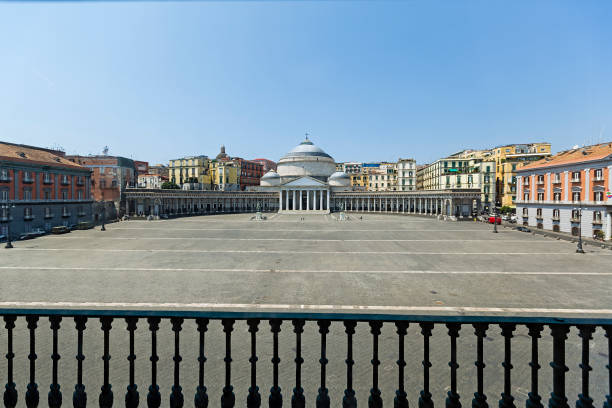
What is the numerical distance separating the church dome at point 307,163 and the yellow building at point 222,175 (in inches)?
769

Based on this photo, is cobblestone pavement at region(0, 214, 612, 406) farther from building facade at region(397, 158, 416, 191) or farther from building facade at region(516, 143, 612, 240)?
building facade at region(397, 158, 416, 191)

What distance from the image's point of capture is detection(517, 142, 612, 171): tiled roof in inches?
1657

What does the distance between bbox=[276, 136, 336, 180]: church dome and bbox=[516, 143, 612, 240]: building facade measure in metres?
77.7

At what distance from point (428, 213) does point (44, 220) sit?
83847 millimetres

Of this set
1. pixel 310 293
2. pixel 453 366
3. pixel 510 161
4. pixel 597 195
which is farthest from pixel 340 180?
pixel 453 366

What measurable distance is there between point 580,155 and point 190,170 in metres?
111

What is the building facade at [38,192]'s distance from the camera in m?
40.7

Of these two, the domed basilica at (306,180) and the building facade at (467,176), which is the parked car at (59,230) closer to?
the domed basilica at (306,180)

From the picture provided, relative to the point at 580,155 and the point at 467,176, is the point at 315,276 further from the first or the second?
the point at 467,176

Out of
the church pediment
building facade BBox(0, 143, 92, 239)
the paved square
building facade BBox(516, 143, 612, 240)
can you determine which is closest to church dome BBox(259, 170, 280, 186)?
the church pediment

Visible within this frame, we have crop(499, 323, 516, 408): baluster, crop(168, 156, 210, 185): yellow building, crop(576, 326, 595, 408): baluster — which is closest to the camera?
crop(576, 326, 595, 408): baluster

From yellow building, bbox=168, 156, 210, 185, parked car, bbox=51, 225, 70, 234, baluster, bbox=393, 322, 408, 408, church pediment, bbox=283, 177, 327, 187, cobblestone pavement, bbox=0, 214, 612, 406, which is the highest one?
yellow building, bbox=168, 156, 210, 185

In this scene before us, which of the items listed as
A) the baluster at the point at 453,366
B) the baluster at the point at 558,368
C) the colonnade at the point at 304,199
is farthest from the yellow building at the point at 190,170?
the baluster at the point at 558,368

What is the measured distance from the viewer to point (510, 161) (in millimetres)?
83500
